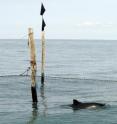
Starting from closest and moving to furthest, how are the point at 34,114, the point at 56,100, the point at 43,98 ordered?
the point at 34,114 < the point at 56,100 < the point at 43,98

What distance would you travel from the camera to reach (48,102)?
44.4m

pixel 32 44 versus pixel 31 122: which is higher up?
pixel 32 44

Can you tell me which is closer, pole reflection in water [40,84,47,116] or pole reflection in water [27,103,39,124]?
pole reflection in water [27,103,39,124]

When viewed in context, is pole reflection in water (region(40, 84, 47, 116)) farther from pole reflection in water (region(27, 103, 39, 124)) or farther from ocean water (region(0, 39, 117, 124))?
pole reflection in water (region(27, 103, 39, 124))

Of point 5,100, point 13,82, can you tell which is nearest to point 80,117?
point 5,100

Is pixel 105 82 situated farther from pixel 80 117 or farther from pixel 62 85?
pixel 80 117

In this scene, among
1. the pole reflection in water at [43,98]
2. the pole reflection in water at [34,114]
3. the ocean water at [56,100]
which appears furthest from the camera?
the pole reflection in water at [43,98]

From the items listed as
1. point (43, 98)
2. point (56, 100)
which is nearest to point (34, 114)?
point (56, 100)

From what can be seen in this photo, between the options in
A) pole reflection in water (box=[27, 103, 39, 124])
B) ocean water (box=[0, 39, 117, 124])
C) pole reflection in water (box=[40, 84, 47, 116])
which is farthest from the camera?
pole reflection in water (box=[40, 84, 47, 116])

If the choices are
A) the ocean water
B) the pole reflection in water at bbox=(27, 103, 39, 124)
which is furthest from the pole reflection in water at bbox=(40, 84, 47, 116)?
the pole reflection in water at bbox=(27, 103, 39, 124)

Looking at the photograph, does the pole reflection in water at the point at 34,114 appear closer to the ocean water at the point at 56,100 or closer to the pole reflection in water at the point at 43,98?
the ocean water at the point at 56,100

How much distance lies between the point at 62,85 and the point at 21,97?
9815 millimetres

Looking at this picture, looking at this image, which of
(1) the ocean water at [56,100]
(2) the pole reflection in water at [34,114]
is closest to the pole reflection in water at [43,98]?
(1) the ocean water at [56,100]

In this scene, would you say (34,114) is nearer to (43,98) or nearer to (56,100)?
(56,100)
